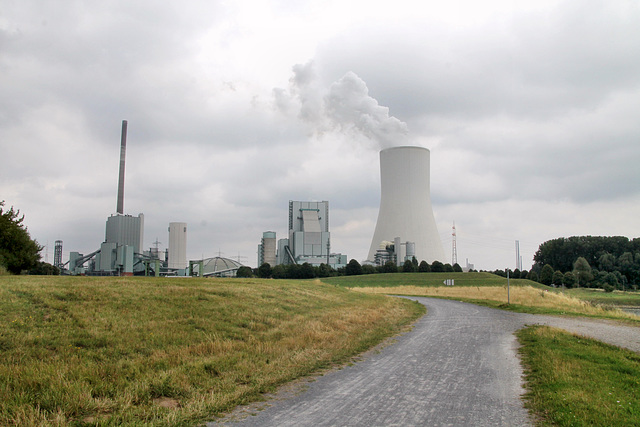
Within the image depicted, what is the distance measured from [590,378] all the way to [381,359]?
11.5 ft

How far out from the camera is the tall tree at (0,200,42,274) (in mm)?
28013

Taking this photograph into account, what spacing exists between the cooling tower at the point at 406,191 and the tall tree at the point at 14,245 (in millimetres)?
33529

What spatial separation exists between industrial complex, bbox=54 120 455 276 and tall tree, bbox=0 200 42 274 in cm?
1051

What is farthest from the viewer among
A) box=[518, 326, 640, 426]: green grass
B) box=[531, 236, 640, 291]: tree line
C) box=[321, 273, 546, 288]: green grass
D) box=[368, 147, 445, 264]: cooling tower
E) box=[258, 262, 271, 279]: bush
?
box=[258, 262, 271, 279]: bush

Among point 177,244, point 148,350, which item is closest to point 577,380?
point 148,350

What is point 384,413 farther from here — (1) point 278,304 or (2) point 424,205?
(2) point 424,205

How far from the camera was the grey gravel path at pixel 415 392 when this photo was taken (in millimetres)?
5090

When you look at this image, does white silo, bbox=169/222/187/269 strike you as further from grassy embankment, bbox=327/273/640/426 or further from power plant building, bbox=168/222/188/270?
grassy embankment, bbox=327/273/640/426

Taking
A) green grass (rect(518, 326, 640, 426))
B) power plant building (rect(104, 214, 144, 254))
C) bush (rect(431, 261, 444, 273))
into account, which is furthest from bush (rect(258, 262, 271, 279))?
green grass (rect(518, 326, 640, 426))

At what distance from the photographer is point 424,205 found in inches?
1992

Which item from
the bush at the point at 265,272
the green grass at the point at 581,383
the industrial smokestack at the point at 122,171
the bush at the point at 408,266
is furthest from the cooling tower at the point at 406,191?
the industrial smokestack at the point at 122,171

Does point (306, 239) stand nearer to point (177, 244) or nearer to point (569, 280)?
point (177, 244)

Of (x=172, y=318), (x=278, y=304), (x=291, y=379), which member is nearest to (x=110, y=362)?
(x=291, y=379)

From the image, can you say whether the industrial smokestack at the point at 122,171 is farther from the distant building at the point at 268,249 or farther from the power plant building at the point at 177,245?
the distant building at the point at 268,249
